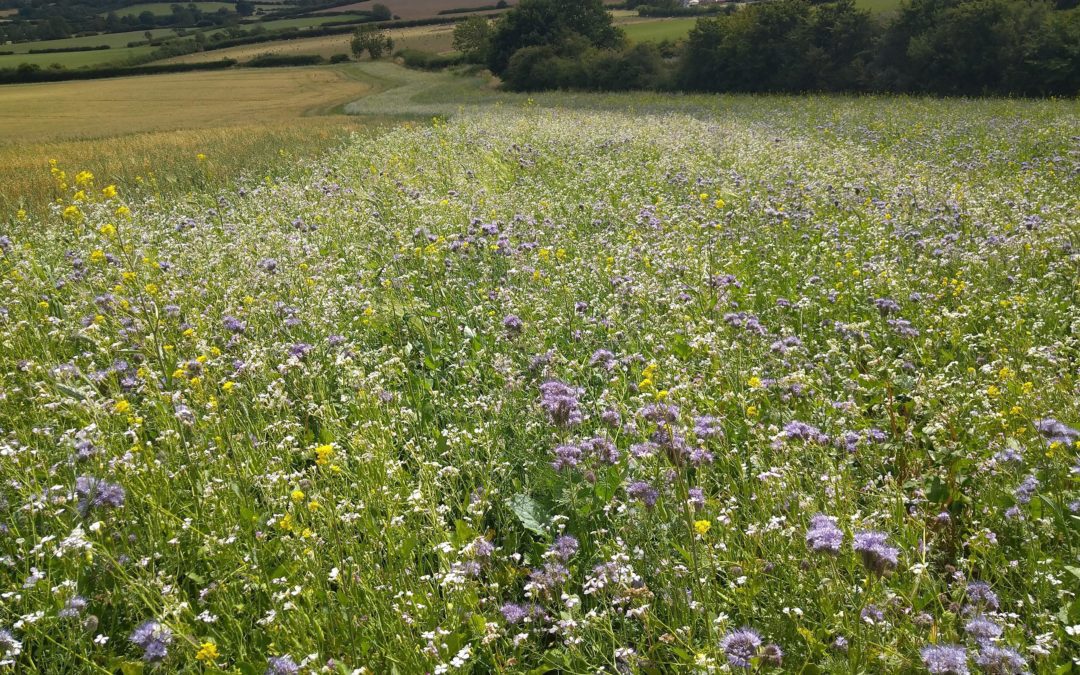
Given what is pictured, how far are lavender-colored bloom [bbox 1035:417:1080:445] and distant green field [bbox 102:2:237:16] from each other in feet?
446

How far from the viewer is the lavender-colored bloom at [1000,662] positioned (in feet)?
6.03

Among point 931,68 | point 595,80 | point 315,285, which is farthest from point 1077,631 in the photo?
point 595,80

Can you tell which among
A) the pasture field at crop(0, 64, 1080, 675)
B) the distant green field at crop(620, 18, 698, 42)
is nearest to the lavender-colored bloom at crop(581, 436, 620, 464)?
the pasture field at crop(0, 64, 1080, 675)

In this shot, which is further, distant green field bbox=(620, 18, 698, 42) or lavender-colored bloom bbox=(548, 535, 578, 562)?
distant green field bbox=(620, 18, 698, 42)

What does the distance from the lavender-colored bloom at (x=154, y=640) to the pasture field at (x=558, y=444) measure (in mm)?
11

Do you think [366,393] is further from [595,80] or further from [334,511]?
[595,80]

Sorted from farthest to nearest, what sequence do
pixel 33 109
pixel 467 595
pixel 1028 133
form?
pixel 33 109 < pixel 1028 133 < pixel 467 595

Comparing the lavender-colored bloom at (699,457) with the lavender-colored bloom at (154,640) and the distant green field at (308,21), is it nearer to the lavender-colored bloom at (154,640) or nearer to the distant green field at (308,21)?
the lavender-colored bloom at (154,640)

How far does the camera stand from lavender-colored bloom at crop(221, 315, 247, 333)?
205 inches

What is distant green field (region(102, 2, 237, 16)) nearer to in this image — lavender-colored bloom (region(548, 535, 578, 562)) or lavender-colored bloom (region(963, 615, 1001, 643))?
lavender-colored bloom (region(548, 535, 578, 562))

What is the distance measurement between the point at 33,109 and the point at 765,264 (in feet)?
181

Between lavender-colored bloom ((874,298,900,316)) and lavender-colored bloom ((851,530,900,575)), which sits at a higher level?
lavender-colored bloom ((851,530,900,575))

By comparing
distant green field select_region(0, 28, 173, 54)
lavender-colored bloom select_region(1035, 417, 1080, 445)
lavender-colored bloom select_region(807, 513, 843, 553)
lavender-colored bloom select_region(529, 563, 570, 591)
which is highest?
distant green field select_region(0, 28, 173, 54)

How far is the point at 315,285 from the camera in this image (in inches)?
254
